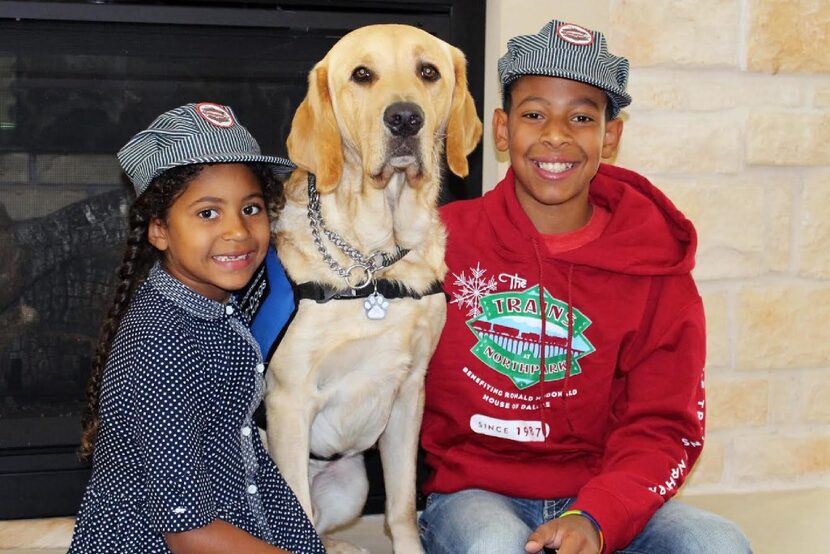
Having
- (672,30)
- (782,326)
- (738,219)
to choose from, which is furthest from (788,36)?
(782,326)

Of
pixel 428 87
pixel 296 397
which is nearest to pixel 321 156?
pixel 428 87

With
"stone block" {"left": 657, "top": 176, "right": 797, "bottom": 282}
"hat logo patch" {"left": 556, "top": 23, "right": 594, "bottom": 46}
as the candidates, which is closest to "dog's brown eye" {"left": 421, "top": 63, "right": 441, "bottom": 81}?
"hat logo patch" {"left": 556, "top": 23, "right": 594, "bottom": 46}

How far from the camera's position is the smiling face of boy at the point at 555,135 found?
1.88 m

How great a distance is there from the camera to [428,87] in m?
1.90

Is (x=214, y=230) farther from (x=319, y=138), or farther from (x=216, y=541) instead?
(x=216, y=541)

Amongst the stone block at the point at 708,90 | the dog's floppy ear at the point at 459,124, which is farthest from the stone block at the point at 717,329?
the dog's floppy ear at the point at 459,124

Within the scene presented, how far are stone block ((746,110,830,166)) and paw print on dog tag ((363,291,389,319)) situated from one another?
105 centimetres

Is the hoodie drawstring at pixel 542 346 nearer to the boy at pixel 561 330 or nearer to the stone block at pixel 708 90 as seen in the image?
the boy at pixel 561 330

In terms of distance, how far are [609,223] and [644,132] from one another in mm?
513

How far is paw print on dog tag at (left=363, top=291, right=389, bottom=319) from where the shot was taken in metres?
1.82

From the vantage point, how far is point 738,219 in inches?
95.5

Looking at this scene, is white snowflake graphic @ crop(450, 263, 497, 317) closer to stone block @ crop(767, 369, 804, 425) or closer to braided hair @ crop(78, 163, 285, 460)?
braided hair @ crop(78, 163, 285, 460)

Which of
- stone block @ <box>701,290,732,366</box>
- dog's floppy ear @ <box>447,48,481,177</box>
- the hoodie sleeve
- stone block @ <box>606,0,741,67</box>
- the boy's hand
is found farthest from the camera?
stone block @ <box>701,290,732,366</box>

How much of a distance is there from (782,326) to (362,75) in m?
1.25
